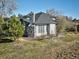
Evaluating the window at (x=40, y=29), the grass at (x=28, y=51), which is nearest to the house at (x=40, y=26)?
the window at (x=40, y=29)

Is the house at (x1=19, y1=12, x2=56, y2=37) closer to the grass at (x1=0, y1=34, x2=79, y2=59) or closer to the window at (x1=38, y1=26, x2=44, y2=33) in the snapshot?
the window at (x1=38, y1=26, x2=44, y2=33)

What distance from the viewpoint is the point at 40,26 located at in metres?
32.4

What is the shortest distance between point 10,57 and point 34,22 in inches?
763

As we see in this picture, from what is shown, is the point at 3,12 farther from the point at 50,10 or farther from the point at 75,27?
the point at 50,10

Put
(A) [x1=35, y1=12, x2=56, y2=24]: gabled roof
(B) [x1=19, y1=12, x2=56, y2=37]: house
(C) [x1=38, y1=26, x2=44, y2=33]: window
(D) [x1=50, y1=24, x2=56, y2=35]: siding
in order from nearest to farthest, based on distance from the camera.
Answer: (B) [x1=19, y1=12, x2=56, y2=37]: house < (C) [x1=38, y1=26, x2=44, y2=33]: window < (A) [x1=35, y1=12, x2=56, y2=24]: gabled roof < (D) [x1=50, y1=24, x2=56, y2=35]: siding

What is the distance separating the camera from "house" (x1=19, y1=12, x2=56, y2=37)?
31453 mm

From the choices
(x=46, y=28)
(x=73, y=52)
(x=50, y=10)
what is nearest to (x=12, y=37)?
(x=46, y=28)

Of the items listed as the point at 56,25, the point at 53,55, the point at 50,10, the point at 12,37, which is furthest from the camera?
the point at 50,10

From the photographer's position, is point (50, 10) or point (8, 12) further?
point (50, 10)

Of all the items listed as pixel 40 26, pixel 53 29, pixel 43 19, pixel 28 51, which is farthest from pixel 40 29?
pixel 28 51

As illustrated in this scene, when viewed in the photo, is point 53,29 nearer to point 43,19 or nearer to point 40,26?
point 43,19

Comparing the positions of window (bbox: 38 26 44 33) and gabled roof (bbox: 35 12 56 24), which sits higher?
gabled roof (bbox: 35 12 56 24)

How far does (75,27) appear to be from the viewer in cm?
4144

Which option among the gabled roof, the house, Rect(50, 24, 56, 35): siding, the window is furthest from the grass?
Rect(50, 24, 56, 35): siding
